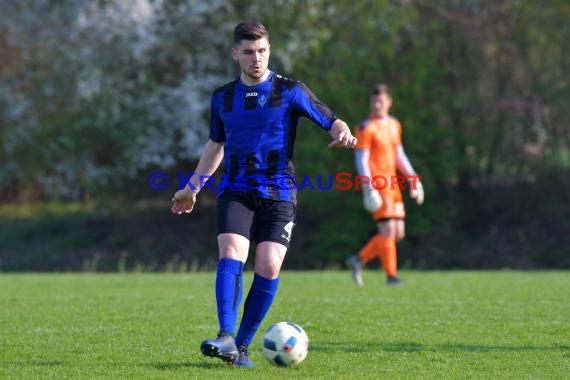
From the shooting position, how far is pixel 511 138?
2645 cm

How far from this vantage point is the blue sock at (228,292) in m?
6.09

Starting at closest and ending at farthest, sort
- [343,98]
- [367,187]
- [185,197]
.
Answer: [185,197] < [367,187] < [343,98]

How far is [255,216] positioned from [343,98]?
19.2m

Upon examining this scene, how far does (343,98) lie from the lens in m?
25.5

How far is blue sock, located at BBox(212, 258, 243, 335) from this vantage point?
20.0 feet

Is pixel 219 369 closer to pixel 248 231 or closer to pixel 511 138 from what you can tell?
pixel 248 231

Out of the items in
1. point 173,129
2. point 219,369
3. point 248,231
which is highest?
point 173,129

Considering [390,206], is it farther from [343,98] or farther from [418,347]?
[343,98]

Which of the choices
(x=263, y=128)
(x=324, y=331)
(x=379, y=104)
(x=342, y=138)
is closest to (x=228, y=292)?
(x=263, y=128)

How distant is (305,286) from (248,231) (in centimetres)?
719

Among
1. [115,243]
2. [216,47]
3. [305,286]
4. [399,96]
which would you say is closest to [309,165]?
[399,96]

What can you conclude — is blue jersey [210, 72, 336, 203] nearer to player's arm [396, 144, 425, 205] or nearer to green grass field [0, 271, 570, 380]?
green grass field [0, 271, 570, 380]

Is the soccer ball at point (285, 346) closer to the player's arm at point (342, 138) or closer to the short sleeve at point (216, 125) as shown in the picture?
the player's arm at point (342, 138)

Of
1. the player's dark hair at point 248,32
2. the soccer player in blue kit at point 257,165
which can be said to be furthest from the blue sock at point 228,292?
the player's dark hair at point 248,32
